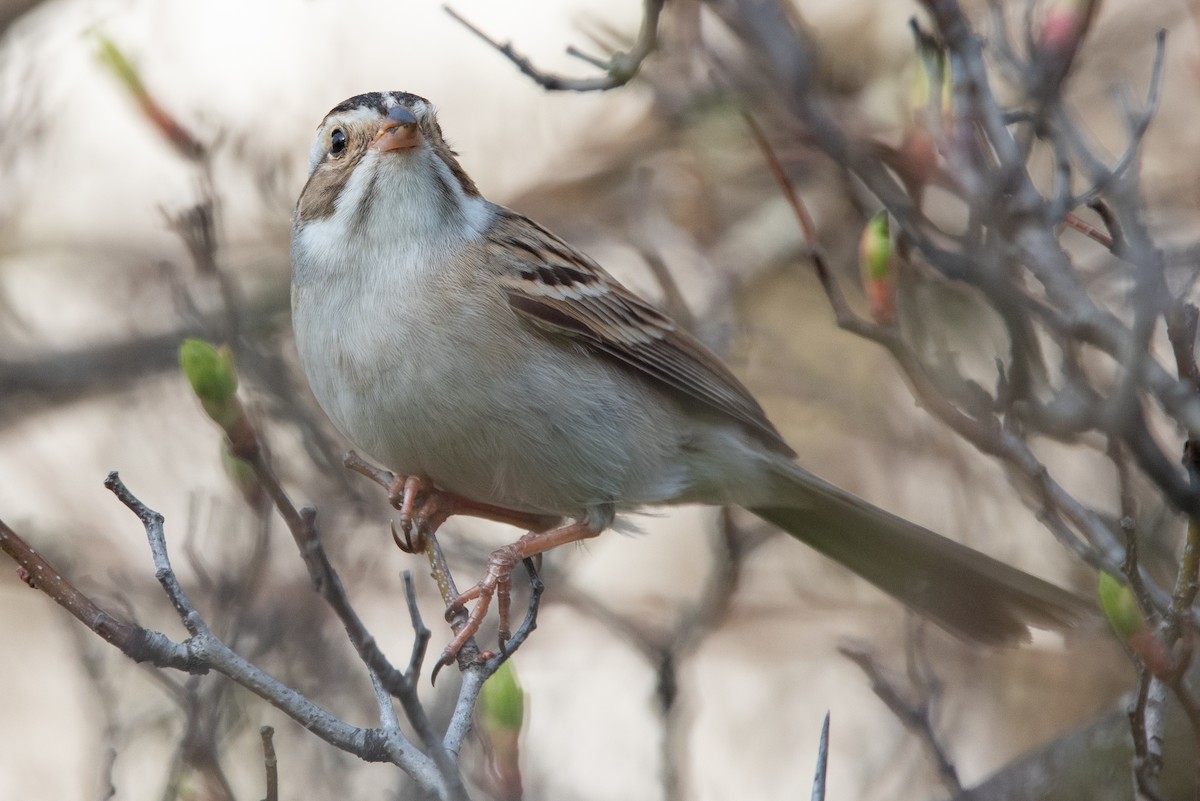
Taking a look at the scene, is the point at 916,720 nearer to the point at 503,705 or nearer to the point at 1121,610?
the point at 1121,610

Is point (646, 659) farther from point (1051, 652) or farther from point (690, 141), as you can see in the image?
point (690, 141)

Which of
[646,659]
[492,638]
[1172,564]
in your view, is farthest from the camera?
[492,638]

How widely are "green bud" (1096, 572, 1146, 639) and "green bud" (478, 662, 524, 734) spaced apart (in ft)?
3.92

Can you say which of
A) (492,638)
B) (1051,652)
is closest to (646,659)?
(492,638)

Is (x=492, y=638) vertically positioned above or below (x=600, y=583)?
below

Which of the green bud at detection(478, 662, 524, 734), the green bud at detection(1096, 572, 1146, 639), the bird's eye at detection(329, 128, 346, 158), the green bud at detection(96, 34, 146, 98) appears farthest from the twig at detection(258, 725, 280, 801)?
the green bud at detection(96, 34, 146, 98)

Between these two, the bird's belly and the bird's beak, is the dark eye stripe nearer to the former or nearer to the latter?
the bird's beak

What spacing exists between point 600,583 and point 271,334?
2.39 metres

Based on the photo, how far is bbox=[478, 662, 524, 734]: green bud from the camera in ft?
9.37

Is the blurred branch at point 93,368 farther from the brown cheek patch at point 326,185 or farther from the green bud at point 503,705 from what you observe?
the green bud at point 503,705

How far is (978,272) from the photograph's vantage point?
111 inches

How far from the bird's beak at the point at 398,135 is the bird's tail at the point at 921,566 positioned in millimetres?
1837

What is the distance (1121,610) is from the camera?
2619 millimetres

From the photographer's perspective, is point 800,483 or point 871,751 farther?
point 871,751
